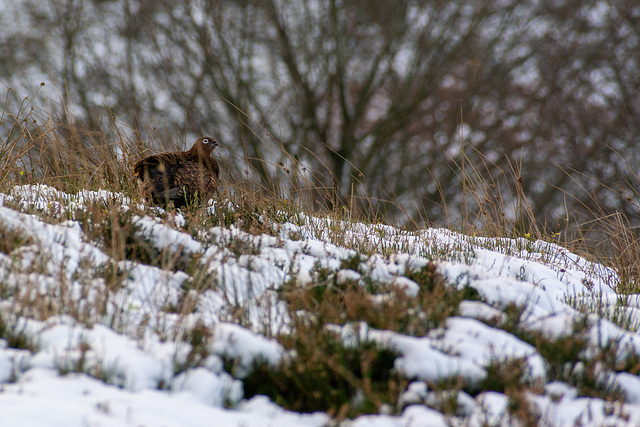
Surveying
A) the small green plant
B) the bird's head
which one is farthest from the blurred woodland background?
the small green plant

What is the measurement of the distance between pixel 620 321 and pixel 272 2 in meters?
11.9

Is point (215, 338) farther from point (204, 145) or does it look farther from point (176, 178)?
point (204, 145)

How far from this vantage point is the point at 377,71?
14.3 meters

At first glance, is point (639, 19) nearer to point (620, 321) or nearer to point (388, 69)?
point (388, 69)

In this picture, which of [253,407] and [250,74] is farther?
[250,74]

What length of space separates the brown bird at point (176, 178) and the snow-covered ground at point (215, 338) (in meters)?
1.00

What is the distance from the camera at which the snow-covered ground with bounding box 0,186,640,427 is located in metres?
2.05

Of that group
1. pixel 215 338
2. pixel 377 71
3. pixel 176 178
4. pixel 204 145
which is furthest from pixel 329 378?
pixel 377 71

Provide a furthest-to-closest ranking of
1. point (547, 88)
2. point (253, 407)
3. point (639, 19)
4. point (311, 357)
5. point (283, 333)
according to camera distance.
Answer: point (547, 88), point (639, 19), point (283, 333), point (311, 357), point (253, 407)

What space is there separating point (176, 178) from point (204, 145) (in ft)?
1.69

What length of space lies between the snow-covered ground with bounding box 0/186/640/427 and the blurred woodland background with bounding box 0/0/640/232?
32.3 feet

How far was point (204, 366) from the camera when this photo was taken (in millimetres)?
2311

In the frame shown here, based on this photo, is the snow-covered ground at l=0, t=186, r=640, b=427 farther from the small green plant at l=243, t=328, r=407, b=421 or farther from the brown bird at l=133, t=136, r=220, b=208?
the brown bird at l=133, t=136, r=220, b=208

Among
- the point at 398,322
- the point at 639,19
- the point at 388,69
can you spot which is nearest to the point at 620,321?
the point at 398,322
